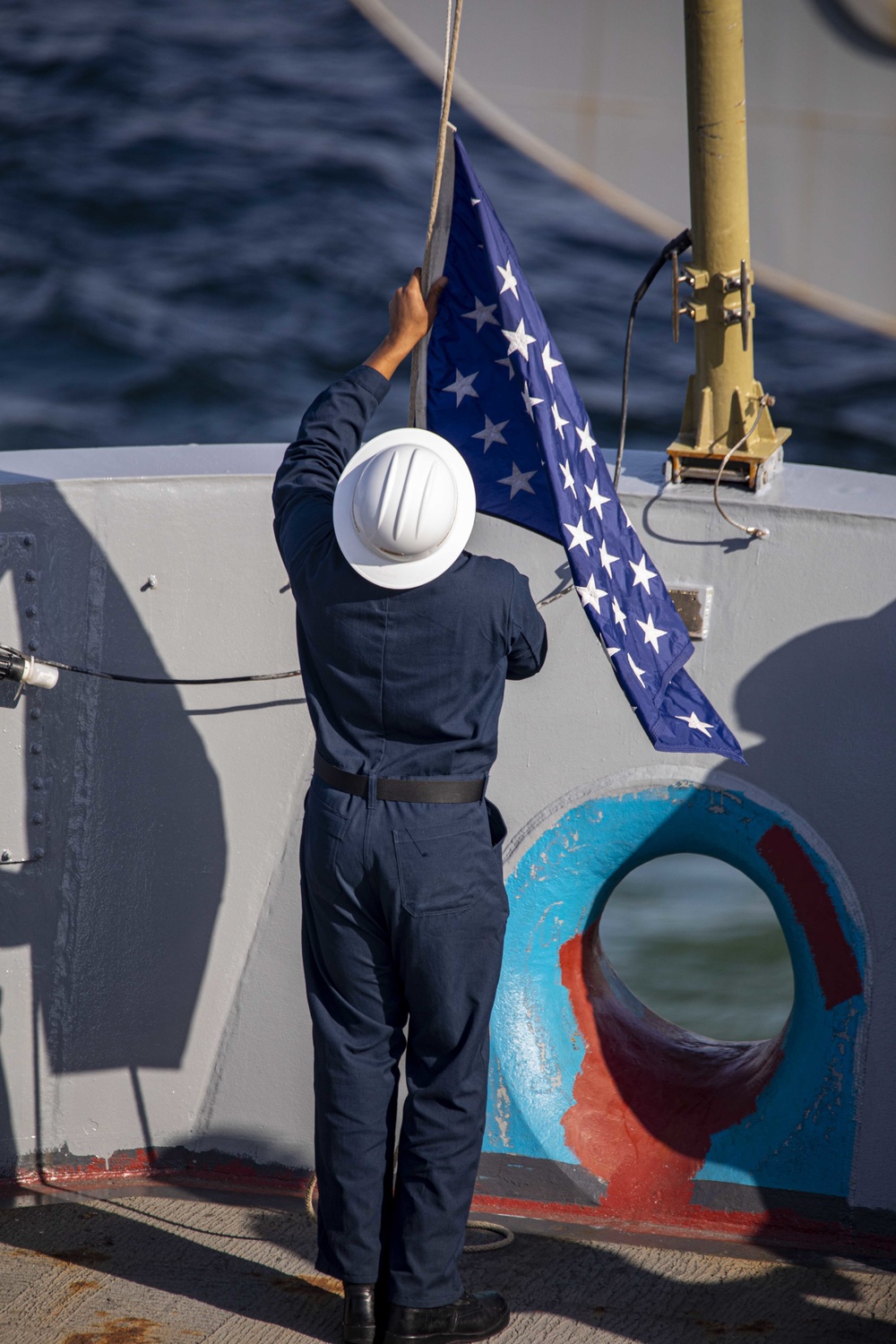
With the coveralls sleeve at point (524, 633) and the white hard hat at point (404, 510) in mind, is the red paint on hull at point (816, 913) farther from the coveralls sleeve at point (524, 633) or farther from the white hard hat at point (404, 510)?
the white hard hat at point (404, 510)

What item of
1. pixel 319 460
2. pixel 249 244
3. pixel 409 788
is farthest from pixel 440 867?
pixel 249 244

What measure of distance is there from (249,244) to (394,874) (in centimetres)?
1357

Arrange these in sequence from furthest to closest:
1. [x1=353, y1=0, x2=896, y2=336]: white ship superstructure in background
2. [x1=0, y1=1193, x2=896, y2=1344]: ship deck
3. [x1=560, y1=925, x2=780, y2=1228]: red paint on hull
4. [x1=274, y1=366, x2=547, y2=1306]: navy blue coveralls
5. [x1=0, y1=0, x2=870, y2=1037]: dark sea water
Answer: [x1=0, y1=0, x2=870, y2=1037]: dark sea water, [x1=353, y1=0, x2=896, y2=336]: white ship superstructure in background, [x1=560, y1=925, x2=780, y2=1228]: red paint on hull, [x1=0, y1=1193, x2=896, y2=1344]: ship deck, [x1=274, y1=366, x2=547, y2=1306]: navy blue coveralls

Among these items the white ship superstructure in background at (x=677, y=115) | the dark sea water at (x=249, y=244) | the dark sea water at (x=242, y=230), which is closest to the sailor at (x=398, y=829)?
the white ship superstructure in background at (x=677, y=115)

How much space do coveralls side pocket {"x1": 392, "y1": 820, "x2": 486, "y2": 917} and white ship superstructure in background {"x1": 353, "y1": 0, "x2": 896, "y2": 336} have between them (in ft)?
18.9

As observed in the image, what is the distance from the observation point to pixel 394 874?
1873mm

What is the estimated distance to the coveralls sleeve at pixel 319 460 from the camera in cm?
195

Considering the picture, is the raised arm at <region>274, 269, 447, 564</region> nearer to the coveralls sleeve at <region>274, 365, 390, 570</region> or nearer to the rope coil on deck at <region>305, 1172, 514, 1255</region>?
the coveralls sleeve at <region>274, 365, 390, 570</region>

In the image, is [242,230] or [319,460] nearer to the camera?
[319,460]

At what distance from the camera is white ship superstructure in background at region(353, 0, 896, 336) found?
267 inches

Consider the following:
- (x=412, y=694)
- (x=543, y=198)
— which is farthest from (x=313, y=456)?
(x=543, y=198)

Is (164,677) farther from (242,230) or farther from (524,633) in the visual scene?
(242,230)

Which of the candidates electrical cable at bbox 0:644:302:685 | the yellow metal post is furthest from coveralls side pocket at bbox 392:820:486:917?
the yellow metal post

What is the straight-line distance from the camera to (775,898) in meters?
2.45
